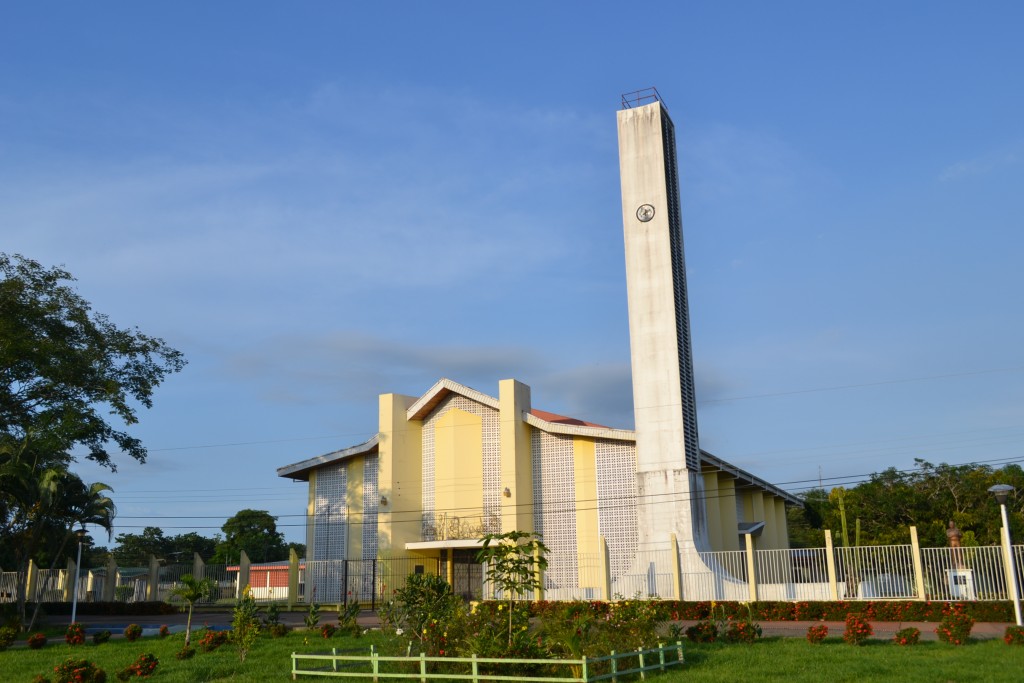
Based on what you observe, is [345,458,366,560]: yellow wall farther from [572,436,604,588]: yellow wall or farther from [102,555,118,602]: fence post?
[102,555,118,602]: fence post

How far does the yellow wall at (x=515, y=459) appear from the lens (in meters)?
30.9

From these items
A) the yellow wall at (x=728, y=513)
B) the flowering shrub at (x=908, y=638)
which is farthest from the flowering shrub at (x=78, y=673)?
the yellow wall at (x=728, y=513)

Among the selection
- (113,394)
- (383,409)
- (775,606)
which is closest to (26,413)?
(113,394)

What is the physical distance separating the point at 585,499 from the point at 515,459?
111 inches

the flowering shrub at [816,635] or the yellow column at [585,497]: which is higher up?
the yellow column at [585,497]

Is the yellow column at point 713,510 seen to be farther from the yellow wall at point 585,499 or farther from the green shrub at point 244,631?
the green shrub at point 244,631

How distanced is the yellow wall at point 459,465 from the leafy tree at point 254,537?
42.3 metres

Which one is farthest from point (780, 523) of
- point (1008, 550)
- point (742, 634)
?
point (742, 634)

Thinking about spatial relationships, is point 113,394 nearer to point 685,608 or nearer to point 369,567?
point 369,567

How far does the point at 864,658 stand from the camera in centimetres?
1362

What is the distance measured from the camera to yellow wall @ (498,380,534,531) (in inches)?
1216

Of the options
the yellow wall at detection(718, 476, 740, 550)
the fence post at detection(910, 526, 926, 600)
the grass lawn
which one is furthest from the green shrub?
the yellow wall at detection(718, 476, 740, 550)

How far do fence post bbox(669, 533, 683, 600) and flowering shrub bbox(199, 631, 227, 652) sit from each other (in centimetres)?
1259

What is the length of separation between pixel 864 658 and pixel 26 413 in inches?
1084
